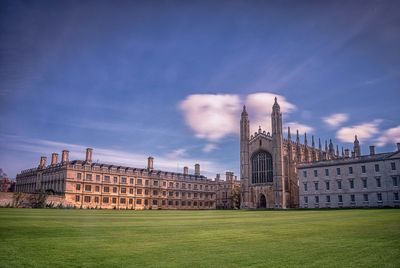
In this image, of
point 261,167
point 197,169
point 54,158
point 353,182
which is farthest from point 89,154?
point 353,182

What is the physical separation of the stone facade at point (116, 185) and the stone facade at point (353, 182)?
35.1 m

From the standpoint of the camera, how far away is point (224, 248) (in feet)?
33.9

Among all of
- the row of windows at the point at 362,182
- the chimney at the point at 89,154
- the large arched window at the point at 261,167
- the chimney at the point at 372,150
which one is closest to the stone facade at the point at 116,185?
the chimney at the point at 89,154

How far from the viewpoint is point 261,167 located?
79625mm

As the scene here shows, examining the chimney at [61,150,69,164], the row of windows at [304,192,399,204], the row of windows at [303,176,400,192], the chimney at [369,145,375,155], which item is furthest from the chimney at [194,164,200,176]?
the chimney at [369,145,375,155]

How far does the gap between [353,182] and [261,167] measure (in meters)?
22.6

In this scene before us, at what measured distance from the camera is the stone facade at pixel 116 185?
6981 cm

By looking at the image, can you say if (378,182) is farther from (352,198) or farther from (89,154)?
(89,154)

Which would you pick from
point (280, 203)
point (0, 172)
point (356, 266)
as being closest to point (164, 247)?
point (356, 266)

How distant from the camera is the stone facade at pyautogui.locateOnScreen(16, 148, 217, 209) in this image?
229 ft

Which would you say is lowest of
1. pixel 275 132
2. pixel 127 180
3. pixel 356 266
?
pixel 356 266

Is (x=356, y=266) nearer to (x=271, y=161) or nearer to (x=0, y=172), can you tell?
(x=271, y=161)

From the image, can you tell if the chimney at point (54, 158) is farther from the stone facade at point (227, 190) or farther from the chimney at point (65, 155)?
the stone facade at point (227, 190)

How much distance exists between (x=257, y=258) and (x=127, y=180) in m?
74.9
